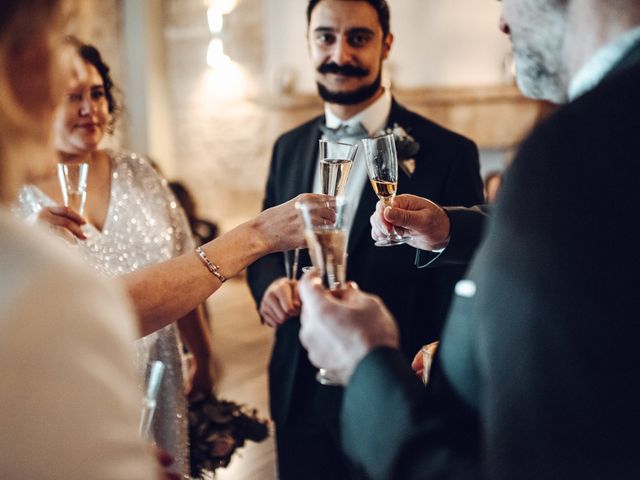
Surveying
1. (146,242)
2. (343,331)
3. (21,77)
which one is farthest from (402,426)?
(146,242)

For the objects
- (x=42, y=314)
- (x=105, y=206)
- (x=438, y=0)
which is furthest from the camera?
(x=438, y=0)

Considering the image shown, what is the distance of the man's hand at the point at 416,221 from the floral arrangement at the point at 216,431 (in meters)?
1.27

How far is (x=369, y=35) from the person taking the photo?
8.27 ft

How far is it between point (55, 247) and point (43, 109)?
314 millimetres

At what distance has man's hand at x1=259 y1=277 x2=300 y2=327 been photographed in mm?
2104

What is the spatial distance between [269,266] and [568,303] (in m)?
1.69

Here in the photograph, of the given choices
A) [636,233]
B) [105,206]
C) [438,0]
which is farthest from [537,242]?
[438,0]

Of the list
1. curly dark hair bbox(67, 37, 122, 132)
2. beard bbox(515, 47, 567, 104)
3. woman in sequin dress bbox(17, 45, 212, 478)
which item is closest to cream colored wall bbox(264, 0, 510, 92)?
curly dark hair bbox(67, 37, 122, 132)

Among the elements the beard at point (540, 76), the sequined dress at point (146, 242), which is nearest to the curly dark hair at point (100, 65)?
the sequined dress at point (146, 242)

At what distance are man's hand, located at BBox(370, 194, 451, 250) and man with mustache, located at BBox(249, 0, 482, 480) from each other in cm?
43

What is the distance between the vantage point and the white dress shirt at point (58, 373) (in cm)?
65

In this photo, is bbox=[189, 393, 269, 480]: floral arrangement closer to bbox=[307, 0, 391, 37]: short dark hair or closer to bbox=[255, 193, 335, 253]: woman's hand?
bbox=[255, 193, 335, 253]: woman's hand

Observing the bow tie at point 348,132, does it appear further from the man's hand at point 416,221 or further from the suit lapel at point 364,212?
the man's hand at point 416,221

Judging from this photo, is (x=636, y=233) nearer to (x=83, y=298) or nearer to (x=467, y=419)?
(x=467, y=419)
